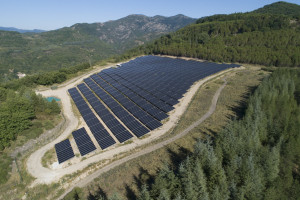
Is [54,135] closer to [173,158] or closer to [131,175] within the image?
[131,175]

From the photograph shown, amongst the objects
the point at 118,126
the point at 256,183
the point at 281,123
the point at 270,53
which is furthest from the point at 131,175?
the point at 270,53

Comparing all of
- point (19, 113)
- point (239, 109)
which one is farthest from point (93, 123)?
point (239, 109)

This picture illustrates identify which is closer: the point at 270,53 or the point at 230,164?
the point at 230,164

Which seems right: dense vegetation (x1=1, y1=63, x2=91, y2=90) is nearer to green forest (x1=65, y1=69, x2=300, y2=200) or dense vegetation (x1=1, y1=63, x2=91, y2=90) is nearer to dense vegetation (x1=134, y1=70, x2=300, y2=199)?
green forest (x1=65, y1=69, x2=300, y2=200)

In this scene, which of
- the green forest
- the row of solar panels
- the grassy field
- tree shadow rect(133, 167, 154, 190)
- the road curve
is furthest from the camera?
the row of solar panels

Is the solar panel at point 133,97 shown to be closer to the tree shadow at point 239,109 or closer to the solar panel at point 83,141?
the solar panel at point 83,141

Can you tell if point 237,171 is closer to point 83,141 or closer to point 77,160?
point 77,160

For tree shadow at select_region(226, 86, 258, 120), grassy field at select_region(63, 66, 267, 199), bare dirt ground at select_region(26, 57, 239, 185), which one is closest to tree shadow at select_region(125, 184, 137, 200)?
grassy field at select_region(63, 66, 267, 199)
